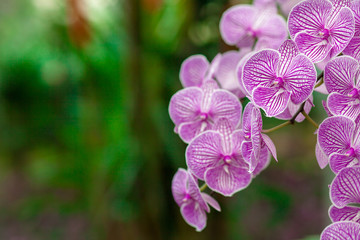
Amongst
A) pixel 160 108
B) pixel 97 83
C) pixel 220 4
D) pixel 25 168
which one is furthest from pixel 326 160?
pixel 25 168

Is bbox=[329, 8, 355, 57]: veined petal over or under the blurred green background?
over

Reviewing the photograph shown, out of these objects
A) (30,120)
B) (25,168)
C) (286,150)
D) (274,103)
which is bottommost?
(286,150)

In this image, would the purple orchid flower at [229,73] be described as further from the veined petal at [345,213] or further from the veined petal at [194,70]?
the veined petal at [345,213]

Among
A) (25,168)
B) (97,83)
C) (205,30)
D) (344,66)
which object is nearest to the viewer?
(344,66)

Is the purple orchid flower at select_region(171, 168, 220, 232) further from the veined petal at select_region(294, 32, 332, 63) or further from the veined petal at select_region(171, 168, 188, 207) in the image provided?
the veined petal at select_region(294, 32, 332, 63)

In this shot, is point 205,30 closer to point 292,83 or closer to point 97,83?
point 97,83

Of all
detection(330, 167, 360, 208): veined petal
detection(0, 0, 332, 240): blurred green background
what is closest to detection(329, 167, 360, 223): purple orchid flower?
detection(330, 167, 360, 208): veined petal

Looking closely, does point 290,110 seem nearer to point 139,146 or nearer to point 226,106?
point 226,106

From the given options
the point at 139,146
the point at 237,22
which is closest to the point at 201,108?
the point at 237,22
